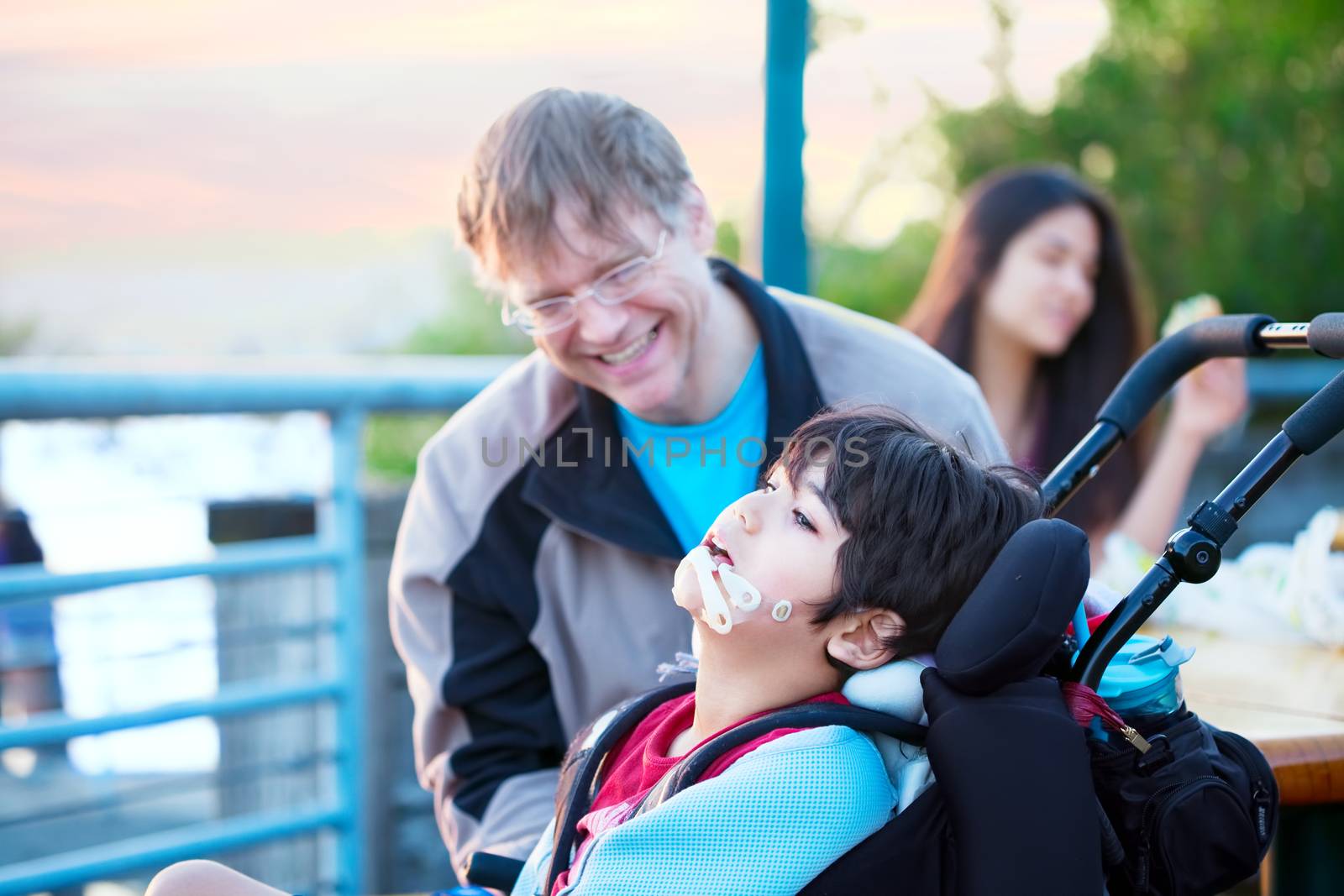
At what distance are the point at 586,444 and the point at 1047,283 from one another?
5.24 ft

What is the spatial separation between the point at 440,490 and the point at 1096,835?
1.20 meters

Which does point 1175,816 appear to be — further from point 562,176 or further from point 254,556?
point 254,556

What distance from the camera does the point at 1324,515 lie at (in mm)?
2176

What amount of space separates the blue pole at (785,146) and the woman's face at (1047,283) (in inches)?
35.5

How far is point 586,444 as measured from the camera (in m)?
2.10

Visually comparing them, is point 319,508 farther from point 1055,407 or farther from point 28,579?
point 1055,407

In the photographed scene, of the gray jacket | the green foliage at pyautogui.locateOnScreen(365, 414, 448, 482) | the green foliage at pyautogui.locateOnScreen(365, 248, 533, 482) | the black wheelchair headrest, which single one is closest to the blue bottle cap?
the black wheelchair headrest

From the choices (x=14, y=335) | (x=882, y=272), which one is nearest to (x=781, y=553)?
(x=882, y=272)

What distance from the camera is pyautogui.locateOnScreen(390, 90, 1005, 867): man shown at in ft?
6.26

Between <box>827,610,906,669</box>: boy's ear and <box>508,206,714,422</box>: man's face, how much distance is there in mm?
615

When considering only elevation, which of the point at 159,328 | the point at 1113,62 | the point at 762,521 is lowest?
the point at 159,328

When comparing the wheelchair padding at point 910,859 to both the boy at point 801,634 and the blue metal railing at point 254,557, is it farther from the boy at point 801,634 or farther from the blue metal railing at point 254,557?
the blue metal railing at point 254,557

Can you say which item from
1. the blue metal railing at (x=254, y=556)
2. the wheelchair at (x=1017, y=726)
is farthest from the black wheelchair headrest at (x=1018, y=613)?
the blue metal railing at (x=254, y=556)

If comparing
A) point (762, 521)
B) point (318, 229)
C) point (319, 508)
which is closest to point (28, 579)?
point (319, 508)
